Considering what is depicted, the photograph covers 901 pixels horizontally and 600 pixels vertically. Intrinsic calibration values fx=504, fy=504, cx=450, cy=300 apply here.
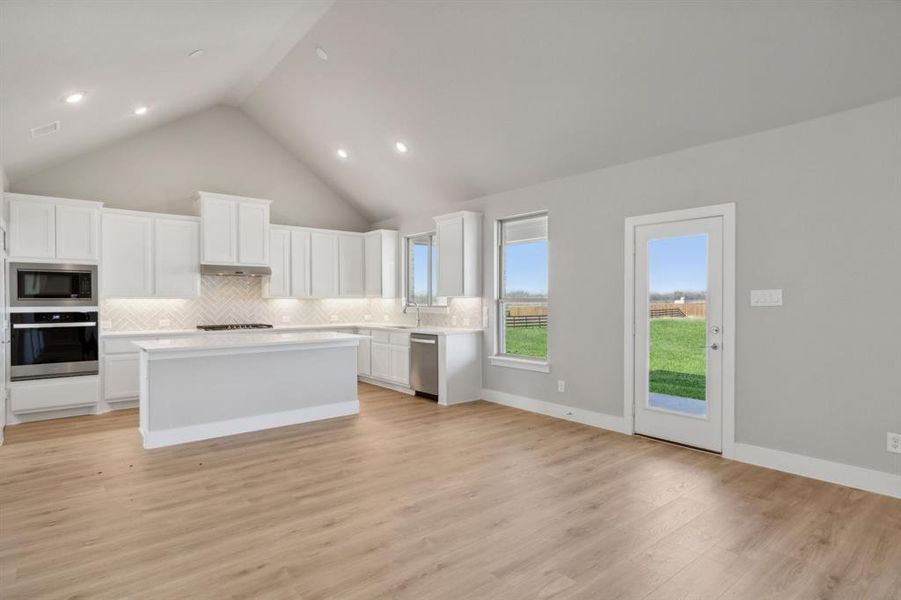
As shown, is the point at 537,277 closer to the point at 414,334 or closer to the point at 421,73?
the point at 414,334

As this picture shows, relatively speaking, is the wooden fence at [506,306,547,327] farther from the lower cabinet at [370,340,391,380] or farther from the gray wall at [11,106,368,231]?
the gray wall at [11,106,368,231]

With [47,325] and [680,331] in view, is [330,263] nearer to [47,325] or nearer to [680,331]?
[47,325]

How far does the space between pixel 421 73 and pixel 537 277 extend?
101 inches

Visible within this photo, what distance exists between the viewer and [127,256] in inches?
243

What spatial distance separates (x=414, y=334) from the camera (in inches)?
262

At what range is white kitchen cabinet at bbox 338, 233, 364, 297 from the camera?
809 centimetres

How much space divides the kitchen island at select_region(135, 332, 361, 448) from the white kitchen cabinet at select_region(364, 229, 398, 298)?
2.42m

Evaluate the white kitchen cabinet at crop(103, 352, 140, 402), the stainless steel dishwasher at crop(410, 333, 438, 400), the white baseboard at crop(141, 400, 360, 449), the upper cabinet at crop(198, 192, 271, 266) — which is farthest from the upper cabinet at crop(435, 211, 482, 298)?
the white kitchen cabinet at crop(103, 352, 140, 402)

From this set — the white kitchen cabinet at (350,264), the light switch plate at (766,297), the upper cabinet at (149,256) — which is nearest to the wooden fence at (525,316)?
the light switch plate at (766,297)

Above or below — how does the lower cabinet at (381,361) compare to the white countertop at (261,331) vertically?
below

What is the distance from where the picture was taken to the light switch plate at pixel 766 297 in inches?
153

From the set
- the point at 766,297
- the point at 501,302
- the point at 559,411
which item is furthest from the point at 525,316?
the point at 766,297

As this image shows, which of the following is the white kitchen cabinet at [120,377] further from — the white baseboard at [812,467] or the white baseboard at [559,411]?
the white baseboard at [812,467]

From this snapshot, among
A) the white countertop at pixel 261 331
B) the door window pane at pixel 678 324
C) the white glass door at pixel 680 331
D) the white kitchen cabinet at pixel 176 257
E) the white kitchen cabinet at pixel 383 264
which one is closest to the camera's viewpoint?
the white glass door at pixel 680 331
